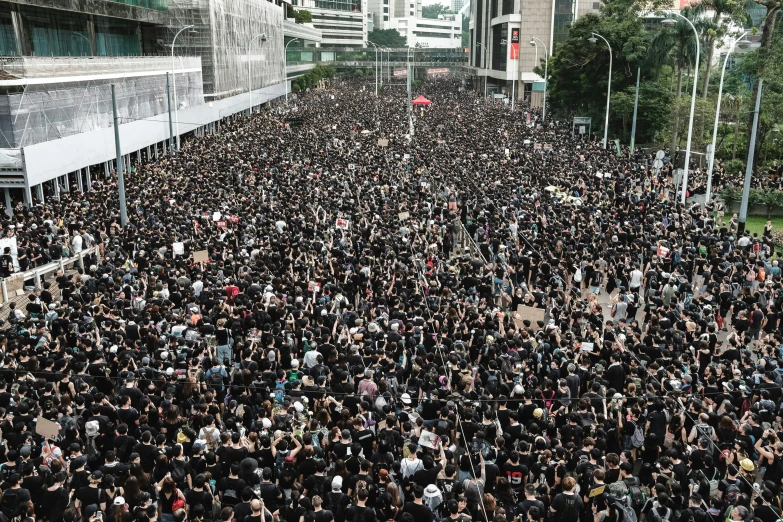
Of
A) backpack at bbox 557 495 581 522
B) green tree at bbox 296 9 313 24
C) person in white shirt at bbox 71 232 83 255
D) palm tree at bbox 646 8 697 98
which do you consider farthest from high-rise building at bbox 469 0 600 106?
backpack at bbox 557 495 581 522

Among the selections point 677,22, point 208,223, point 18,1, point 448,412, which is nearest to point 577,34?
point 677,22

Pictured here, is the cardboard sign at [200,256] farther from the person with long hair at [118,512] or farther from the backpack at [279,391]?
the person with long hair at [118,512]

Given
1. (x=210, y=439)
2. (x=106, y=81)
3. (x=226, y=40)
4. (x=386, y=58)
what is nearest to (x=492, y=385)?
(x=210, y=439)

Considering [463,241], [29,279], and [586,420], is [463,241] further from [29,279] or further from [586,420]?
[586,420]

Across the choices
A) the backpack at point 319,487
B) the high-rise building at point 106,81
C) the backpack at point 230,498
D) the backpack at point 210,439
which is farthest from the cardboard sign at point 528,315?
the high-rise building at point 106,81

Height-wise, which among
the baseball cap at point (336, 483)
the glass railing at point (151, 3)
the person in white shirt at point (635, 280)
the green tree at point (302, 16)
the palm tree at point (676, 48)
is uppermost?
the green tree at point (302, 16)

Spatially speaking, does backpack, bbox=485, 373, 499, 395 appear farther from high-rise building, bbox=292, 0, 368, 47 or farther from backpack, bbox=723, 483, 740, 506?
high-rise building, bbox=292, 0, 368, 47

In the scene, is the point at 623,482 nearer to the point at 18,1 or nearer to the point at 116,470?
the point at 116,470
